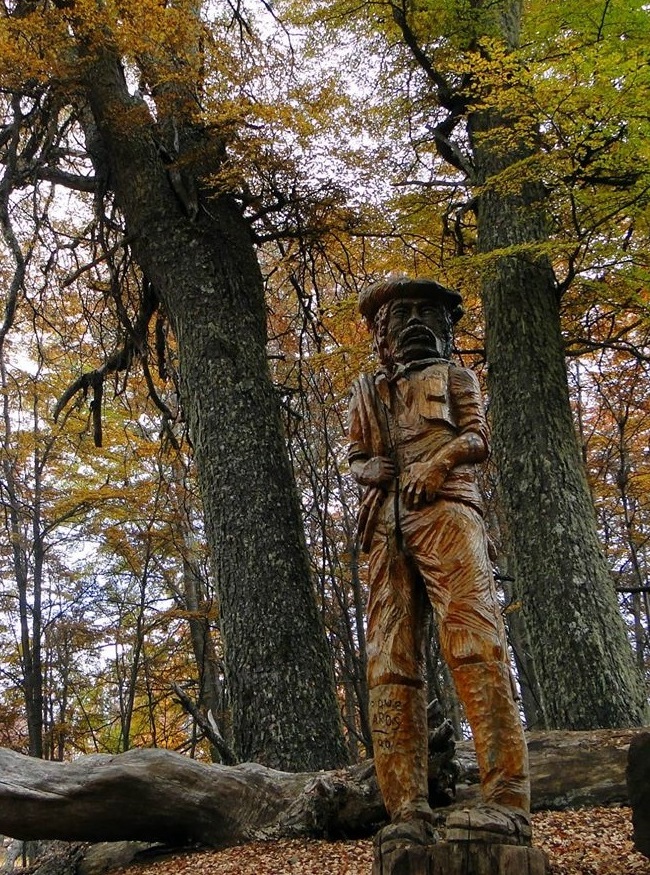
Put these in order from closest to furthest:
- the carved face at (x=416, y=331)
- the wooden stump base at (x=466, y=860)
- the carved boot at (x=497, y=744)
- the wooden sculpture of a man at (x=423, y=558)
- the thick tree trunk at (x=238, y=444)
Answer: the wooden stump base at (x=466, y=860) → the carved boot at (x=497, y=744) → the wooden sculpture of a man at (x=423, y=558) → the carved face at (x=416, y=331) → the thick tree trunk at (x=238, y=444)

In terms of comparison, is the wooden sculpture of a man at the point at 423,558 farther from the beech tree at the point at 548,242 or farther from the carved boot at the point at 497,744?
the beech tree at the point at 548,242

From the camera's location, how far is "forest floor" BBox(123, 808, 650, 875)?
11.7 ft

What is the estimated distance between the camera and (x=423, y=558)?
3557 mm

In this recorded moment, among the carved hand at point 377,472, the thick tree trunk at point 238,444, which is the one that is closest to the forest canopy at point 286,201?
the thick tree trunk at point 238,444

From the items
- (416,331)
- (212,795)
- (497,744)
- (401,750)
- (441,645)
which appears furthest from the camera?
(212,795)

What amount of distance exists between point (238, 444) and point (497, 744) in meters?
3.88

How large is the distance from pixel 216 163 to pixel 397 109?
3130 mm

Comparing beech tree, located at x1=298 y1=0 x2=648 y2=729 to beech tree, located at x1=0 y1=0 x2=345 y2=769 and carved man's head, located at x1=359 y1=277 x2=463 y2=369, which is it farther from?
carved man's head, located at x1=359 y1=277 x2=463 y2=369

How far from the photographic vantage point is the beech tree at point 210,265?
19.3ft

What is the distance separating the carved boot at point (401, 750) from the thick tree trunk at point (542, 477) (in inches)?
122

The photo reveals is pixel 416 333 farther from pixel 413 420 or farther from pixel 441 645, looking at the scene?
pixel 441 645

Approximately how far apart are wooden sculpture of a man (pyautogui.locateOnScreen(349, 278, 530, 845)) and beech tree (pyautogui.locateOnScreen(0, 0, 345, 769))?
2.42 meters

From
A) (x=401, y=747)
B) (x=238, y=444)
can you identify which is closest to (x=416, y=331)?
(x=401, y=747)

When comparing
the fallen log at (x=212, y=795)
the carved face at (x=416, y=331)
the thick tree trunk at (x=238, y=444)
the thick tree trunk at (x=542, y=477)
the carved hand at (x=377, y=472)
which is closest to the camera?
the carved hand at (x=377, y=472)
